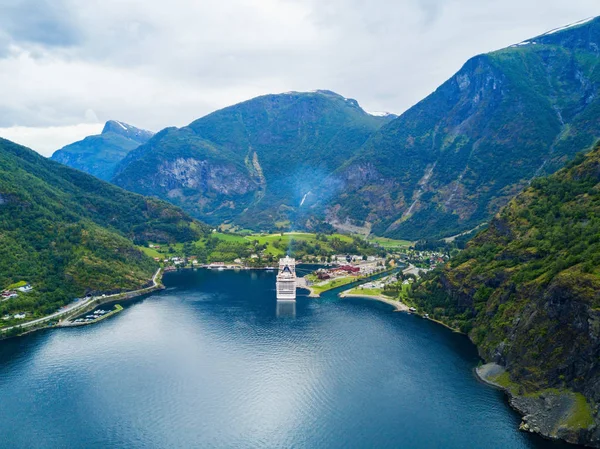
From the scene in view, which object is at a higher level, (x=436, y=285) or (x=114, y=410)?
(x=436, y=285)

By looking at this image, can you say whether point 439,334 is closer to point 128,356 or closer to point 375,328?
point 375,328

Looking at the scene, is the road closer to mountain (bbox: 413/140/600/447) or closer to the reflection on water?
the reflection on water

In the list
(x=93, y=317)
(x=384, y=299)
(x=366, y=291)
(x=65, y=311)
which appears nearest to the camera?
(x=93, y=317)

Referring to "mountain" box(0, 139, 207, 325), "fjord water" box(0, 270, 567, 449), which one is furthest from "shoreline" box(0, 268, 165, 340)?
"fjord water" box(0, 270, 567, 449)

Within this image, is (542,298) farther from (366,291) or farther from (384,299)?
(366,291)

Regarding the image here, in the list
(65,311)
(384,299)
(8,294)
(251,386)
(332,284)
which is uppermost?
(8,294)

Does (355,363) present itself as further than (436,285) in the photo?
No

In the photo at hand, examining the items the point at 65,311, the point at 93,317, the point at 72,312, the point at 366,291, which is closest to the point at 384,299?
the point at 366,291

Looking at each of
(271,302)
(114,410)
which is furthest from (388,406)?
(271,302)

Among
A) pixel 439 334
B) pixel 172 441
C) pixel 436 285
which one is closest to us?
pixel 172 441
